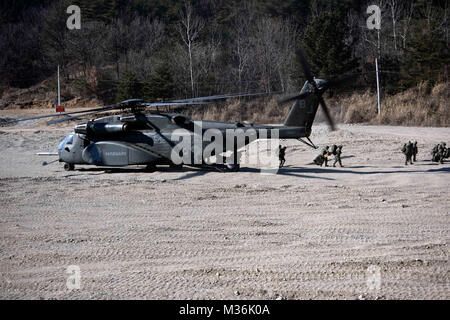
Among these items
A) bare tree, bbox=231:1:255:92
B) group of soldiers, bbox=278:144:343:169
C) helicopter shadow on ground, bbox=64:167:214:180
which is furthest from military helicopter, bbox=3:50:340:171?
bare tree, bbox=231:1:255:92

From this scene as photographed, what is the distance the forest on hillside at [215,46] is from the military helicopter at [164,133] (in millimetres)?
21555

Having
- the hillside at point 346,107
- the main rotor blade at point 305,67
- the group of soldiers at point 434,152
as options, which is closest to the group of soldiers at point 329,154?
the group of soldiers at point 434,152

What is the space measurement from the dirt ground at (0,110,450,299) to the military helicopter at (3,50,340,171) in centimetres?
67

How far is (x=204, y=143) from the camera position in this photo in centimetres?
1385

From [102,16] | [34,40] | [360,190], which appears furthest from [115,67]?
[360,190]

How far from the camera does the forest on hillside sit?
39.0 metres

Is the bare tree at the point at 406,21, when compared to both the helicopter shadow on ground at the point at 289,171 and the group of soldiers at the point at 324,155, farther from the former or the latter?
the helicopter shadow on ground at the point at 289,171

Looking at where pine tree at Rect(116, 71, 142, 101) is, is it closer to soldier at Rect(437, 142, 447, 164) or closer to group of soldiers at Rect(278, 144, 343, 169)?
group of soldiers at Rect(278, 144, 343, 169)

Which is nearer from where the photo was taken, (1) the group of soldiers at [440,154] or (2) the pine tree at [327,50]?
(1) the group of soldiers at [440,154]

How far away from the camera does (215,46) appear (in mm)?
51281

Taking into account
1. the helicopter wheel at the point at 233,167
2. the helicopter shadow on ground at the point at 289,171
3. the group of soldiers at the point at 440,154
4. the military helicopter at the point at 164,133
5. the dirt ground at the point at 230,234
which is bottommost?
the dirt ground at the point at 230,234

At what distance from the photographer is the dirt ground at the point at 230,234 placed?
212 inches

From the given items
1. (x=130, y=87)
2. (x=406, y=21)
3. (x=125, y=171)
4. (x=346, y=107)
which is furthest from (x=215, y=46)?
(x=125, y=171)

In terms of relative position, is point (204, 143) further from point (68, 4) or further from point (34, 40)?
point (34, 40)
